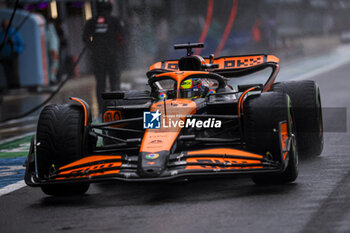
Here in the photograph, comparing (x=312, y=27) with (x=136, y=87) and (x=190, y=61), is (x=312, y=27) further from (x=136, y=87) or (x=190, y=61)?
(x=190, y=61)

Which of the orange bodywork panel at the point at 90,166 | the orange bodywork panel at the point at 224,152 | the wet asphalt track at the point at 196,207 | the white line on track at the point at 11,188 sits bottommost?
the white line on track at the point at 11,188

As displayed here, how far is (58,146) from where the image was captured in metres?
7.22

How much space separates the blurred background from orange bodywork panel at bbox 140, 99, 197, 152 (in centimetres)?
805

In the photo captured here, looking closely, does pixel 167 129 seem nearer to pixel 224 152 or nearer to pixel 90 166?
pixel 224 152

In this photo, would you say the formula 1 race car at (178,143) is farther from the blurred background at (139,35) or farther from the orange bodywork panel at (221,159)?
the blurred background at (139,35)

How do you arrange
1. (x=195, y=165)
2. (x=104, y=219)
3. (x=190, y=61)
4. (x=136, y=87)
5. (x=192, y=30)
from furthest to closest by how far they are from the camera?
(x=192, y=30) → (x=136, y=87) → (x=190, y=61) → (x=195, y=165) → (x=104, y=219)

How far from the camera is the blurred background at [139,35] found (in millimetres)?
21062

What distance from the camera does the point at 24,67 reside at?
72.1 ft

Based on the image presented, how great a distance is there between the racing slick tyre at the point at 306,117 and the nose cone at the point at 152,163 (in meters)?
2.47

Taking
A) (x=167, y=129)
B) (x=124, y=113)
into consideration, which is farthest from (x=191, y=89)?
(x=167, y=129)

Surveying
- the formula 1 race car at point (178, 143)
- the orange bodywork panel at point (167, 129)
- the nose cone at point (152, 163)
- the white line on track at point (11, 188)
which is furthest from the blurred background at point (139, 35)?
the nose cone at point (152, 163)

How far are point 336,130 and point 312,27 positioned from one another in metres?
30.6

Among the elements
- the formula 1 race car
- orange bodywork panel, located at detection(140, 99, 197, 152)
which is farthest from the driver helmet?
orange bodywork panel, located at detection(140, 99, 197, 152)

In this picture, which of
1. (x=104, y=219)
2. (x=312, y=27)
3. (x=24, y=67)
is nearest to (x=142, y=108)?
(x=104, y=219)
